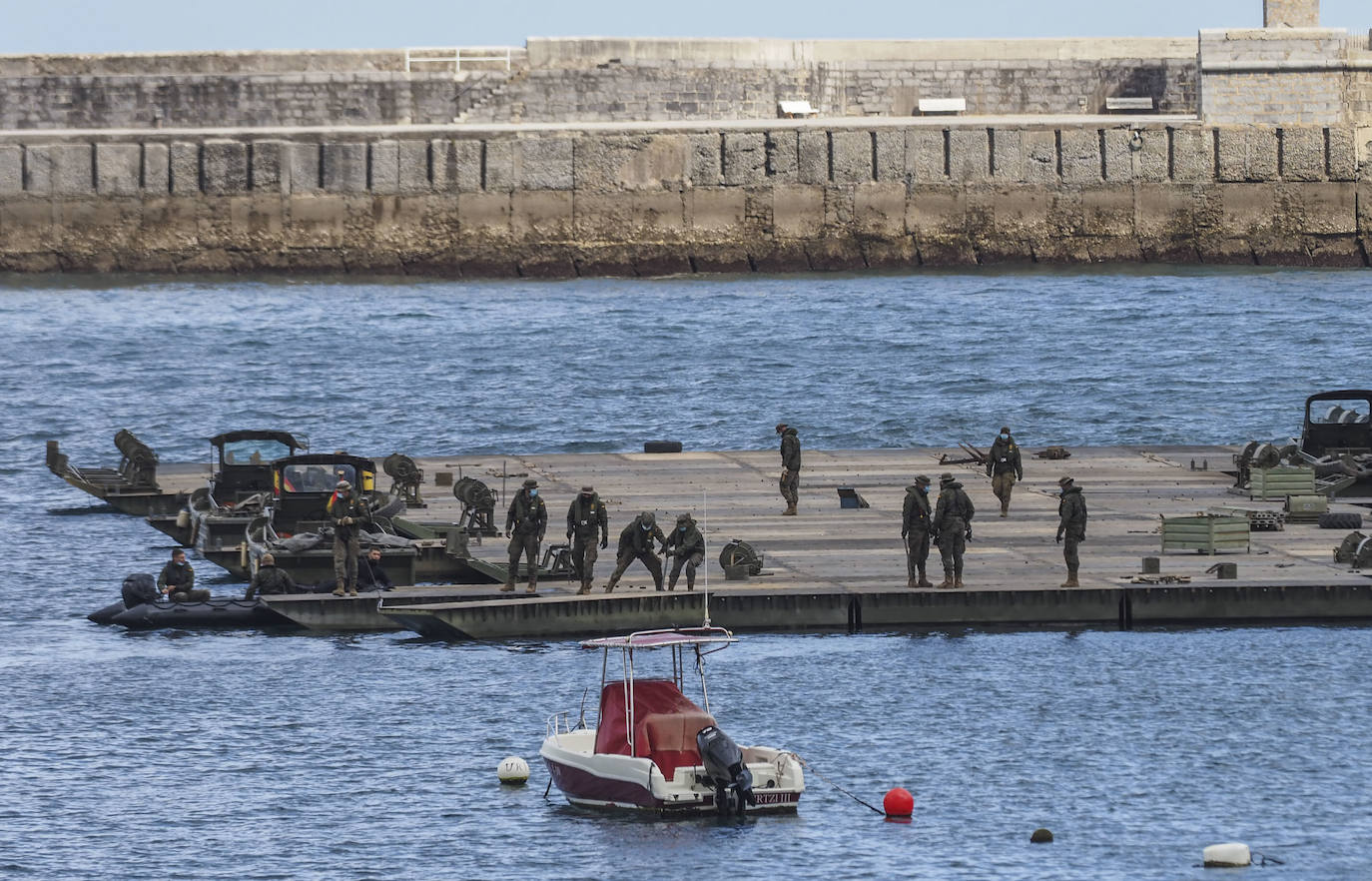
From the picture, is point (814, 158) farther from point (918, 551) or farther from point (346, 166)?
point (918, 551)

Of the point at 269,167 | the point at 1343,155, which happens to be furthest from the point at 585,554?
the point at 1343,155

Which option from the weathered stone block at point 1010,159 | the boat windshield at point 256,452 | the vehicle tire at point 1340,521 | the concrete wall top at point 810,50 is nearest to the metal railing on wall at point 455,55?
the concrete wall top at point 810,50

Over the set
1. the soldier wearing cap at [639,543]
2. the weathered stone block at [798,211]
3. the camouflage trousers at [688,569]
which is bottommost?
the camouflage trousers at [688,569]

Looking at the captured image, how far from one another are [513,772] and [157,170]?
73.0 meters

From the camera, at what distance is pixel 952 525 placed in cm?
3675

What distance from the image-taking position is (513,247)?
99.0 m

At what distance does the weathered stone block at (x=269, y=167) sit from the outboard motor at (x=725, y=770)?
242 feet

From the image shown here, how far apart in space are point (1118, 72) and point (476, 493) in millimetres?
68612

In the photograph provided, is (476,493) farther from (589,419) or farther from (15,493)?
(589,419)

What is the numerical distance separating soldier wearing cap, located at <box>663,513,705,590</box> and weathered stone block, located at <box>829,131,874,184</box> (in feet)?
201

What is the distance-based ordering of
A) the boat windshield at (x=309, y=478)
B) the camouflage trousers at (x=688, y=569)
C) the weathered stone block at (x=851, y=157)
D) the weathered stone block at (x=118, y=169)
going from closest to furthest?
the camouflage trousers at (x=688, y=569) < the boat windshield at (x=309, y=478) < the weathered stone block at (x=851, y=157) < the weathered stone block at (x=118, y=169)

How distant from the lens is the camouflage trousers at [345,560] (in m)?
37.2

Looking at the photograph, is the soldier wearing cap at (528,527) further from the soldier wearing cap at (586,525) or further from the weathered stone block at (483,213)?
the weathered stone block at (483,213)

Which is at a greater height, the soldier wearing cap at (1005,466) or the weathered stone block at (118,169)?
the weathered stone block at (118,169)
